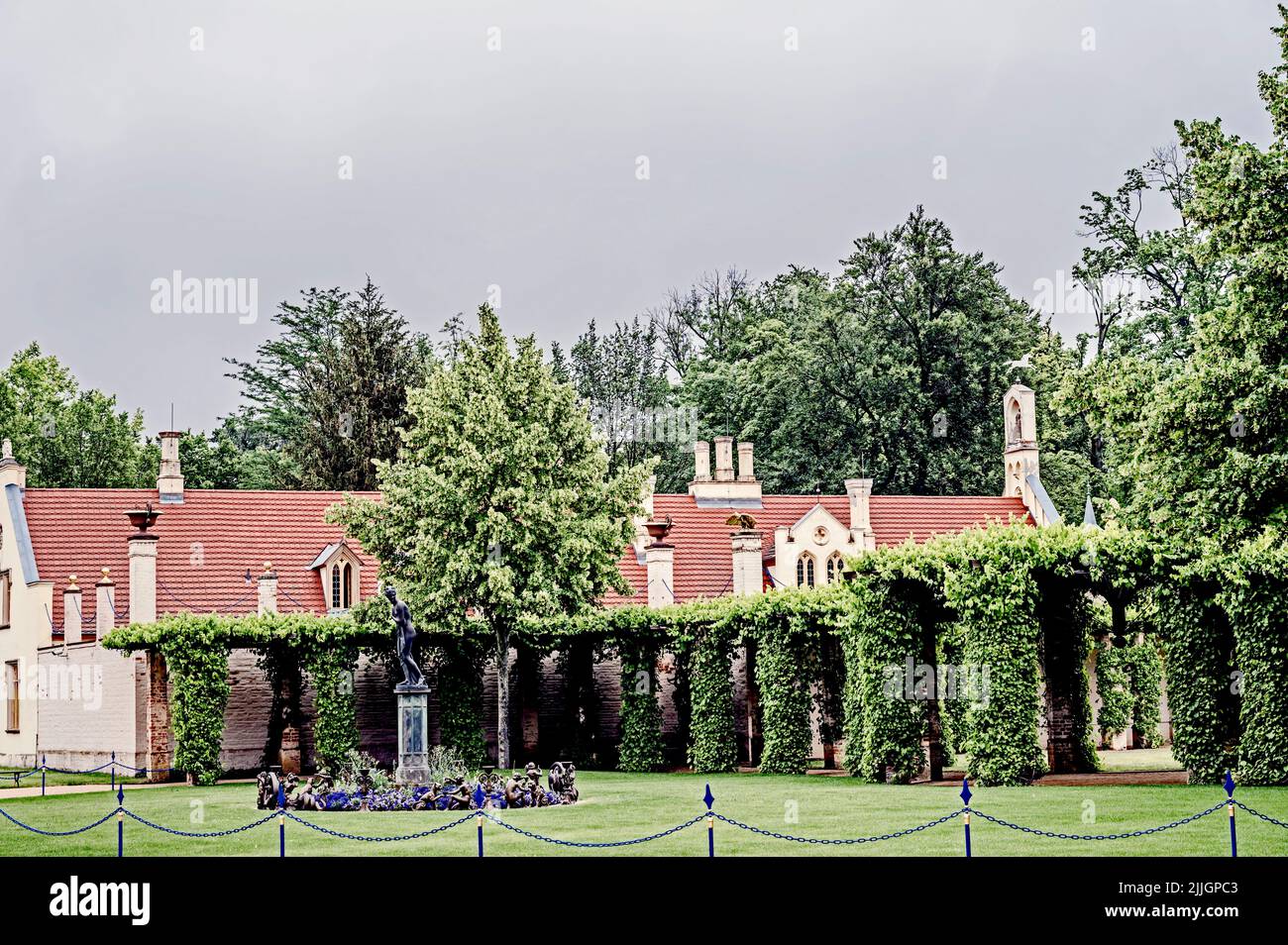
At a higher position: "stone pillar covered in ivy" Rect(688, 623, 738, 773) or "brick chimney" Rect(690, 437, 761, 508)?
"brick chimney" Rect(690, 437, 761, 508)

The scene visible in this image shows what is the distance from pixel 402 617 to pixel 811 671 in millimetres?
11542

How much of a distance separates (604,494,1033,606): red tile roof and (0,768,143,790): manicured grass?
16.2m

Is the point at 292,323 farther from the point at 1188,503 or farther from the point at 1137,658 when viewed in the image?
the point at 1188,503

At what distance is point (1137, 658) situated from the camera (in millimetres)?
48656

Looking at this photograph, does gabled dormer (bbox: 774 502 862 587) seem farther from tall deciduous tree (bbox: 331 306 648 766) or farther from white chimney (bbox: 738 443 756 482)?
tall deciduous tree (bbox: 331 306 648 766)

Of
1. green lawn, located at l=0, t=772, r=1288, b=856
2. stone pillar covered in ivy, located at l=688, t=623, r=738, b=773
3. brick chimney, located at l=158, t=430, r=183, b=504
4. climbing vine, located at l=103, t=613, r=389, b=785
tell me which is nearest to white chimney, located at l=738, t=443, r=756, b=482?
stone pillar covered in ivy, located at l=688, t=623, r=738, b=773

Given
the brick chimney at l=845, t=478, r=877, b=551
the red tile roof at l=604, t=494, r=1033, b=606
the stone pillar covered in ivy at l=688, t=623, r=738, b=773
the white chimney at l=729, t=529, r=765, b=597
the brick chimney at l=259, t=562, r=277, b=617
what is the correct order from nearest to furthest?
the stone pillar covered in ivy at l=688, t=623, r=738, b=773 → the brick chimney at l=259, t=562, r=277, b=617 → the white chimney at l=729, t=529, r=765, b=597 → the red tile roof at l=604, t=494, r=1033, b=606 → the brick chimney at l=845, t=478, r=877, b=551

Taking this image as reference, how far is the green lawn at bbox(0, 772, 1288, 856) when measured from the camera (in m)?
20.4

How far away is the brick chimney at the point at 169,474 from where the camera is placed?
162 ft

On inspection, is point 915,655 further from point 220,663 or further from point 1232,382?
point 220,663

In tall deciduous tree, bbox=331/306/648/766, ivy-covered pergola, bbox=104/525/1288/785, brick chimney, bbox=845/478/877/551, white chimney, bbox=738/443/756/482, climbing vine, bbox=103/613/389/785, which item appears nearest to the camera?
ivy-covered pergola, bbox=104/525/1288/785
